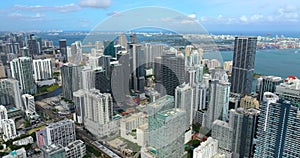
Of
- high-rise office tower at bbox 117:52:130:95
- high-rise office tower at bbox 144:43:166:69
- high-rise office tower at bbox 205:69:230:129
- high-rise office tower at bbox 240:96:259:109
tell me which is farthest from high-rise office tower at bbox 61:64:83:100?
high-rise office tower at bbox 240:96:259:109

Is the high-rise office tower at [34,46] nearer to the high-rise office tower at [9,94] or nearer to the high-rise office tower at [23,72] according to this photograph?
the high-rise office tower at [23,72]

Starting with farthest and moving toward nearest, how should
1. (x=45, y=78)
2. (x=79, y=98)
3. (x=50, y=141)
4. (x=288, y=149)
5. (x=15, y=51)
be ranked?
(x=15, y=51)
(x=45, y=78)
(x=79, y=98)
(x=50, y=141)
(x=288, y=149)

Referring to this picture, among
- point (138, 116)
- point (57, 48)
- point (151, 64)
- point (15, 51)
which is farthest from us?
point (57, 48)

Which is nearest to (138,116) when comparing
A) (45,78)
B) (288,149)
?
(288,149)

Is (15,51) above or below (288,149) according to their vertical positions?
above

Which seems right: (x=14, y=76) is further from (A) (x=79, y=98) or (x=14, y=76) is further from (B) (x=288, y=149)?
(B) (x=288, y=149)

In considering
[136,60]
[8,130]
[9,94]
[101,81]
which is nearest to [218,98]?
[136,60]
